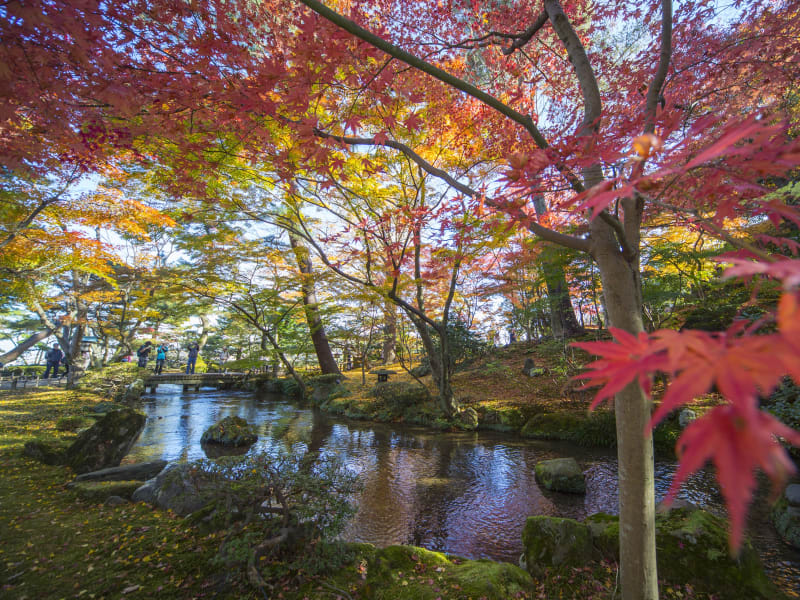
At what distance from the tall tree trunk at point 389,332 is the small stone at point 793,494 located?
26.9 feet

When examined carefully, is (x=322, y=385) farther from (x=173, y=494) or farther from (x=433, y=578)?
(x=433, y=578)

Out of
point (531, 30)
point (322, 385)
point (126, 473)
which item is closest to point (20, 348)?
point (322, 385)

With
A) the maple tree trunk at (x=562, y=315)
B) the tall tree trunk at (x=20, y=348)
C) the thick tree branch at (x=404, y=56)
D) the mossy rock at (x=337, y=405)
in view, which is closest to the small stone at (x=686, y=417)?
the maple tree trunk at (x=562, y=315)

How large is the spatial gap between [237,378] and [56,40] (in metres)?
16.6

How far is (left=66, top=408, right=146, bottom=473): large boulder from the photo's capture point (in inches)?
193

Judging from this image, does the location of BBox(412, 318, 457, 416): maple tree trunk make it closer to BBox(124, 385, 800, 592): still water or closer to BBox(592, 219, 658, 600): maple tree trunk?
BBox(124, 385, 800, 592): still water

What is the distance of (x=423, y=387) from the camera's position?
9477 mm

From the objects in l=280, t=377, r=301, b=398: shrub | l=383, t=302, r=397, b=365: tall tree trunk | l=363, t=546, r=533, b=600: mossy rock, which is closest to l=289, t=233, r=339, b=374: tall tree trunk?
l=280, t=377, r=301, b=398: shrub

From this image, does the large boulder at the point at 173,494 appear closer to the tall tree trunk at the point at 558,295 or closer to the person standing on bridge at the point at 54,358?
the tall tree trunk at the point at 558,295

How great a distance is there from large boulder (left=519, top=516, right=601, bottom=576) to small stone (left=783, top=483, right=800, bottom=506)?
2.44 meters

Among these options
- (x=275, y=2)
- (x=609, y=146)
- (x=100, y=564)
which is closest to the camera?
(x=609, y=146)

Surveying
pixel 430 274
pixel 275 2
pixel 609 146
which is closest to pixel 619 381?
pixel 609 146

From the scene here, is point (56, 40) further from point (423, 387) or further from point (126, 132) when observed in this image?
point (423, 387)

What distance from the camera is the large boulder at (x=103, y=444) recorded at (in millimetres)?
4895
